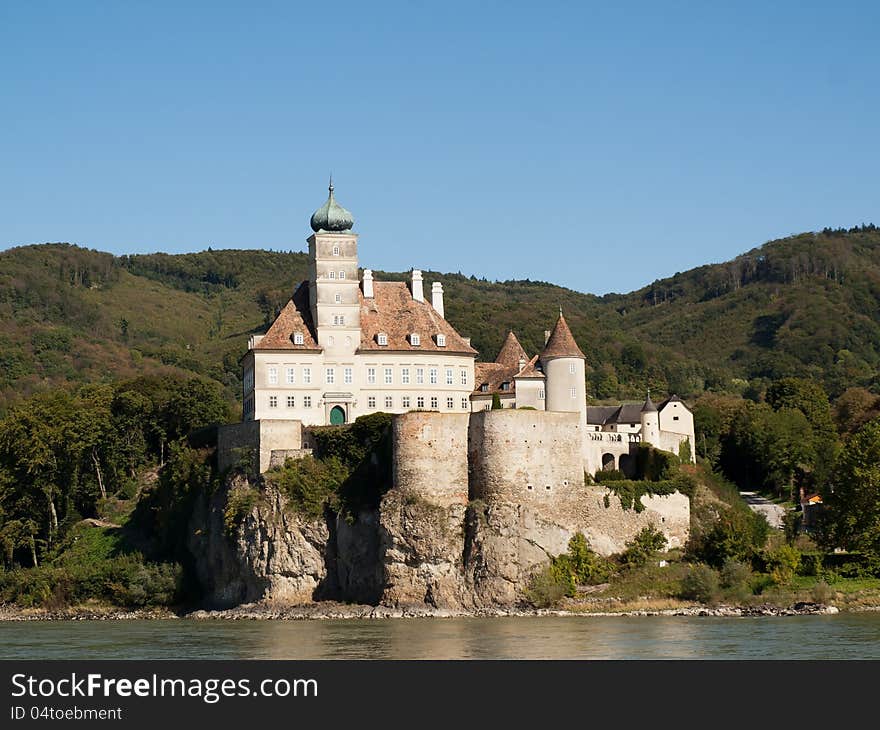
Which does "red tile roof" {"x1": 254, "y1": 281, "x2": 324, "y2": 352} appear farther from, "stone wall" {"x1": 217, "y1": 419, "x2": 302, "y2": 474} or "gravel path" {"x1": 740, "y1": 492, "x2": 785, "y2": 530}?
"gravel path" {"x1": 740, "y1": 492, "x2": 785, "y2": 530}

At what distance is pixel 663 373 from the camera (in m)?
124

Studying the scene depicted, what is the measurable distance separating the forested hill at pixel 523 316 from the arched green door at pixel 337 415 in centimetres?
4491

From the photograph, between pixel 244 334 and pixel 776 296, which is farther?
pixel 776 296

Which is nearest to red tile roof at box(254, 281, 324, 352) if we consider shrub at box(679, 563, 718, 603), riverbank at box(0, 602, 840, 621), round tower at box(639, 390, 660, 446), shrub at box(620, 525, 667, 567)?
riverbank at box(0, 602, 840, 621)

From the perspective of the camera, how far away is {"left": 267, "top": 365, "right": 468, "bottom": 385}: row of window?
65312 mm

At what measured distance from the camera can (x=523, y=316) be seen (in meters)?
125

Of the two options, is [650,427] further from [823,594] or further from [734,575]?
[823,594]

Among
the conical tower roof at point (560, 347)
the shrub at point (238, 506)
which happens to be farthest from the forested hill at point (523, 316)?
the shrub at point (238, 506)

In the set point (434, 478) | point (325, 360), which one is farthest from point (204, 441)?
point (434, 478)

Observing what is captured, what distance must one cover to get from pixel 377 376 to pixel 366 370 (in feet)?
1.72

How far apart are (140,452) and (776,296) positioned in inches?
3637

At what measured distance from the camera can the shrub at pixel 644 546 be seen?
60.1m
